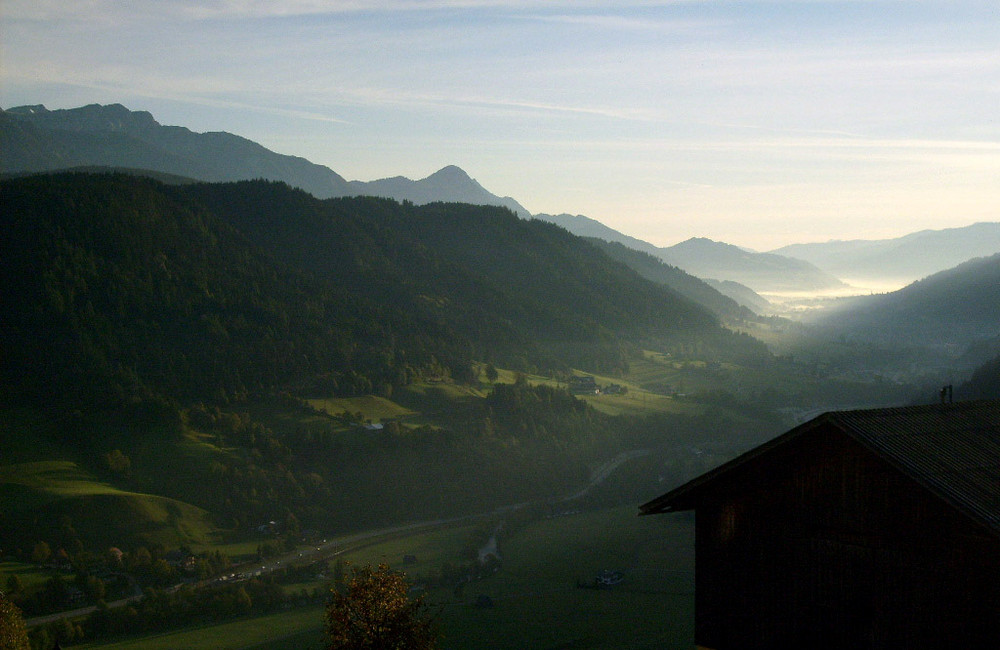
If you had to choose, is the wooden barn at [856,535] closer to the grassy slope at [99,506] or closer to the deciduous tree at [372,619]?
the deciduous tree at [372,619]

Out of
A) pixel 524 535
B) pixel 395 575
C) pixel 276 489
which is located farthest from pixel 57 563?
pixel 395 575

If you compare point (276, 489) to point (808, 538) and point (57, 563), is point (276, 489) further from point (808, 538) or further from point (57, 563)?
point (808, 538)

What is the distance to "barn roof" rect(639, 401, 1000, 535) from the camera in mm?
15125

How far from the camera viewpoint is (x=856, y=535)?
1619 cm

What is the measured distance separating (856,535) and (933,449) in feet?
6.78

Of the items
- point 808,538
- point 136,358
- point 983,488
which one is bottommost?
point 136,358

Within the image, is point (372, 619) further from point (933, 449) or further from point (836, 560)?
→ point (933, 449)

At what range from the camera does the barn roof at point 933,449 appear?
15125mm

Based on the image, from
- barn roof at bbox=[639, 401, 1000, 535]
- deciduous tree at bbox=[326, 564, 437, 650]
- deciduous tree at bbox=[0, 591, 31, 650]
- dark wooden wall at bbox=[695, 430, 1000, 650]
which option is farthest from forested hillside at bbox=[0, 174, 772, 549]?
barn roof at bbox=[639, 401, 1000, 535]

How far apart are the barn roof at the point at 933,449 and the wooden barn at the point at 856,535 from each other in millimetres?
29

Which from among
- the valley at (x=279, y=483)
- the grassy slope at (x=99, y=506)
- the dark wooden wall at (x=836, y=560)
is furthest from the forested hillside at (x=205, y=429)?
the dark wooden wall at (x=836, y=560)

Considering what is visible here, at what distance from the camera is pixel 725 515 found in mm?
17984

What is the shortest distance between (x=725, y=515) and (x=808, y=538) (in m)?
1.70

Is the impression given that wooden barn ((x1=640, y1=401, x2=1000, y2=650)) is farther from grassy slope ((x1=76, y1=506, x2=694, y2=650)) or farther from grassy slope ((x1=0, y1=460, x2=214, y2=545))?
grassy slope ((x1=0, y1=460, x2=214, y2=545))
